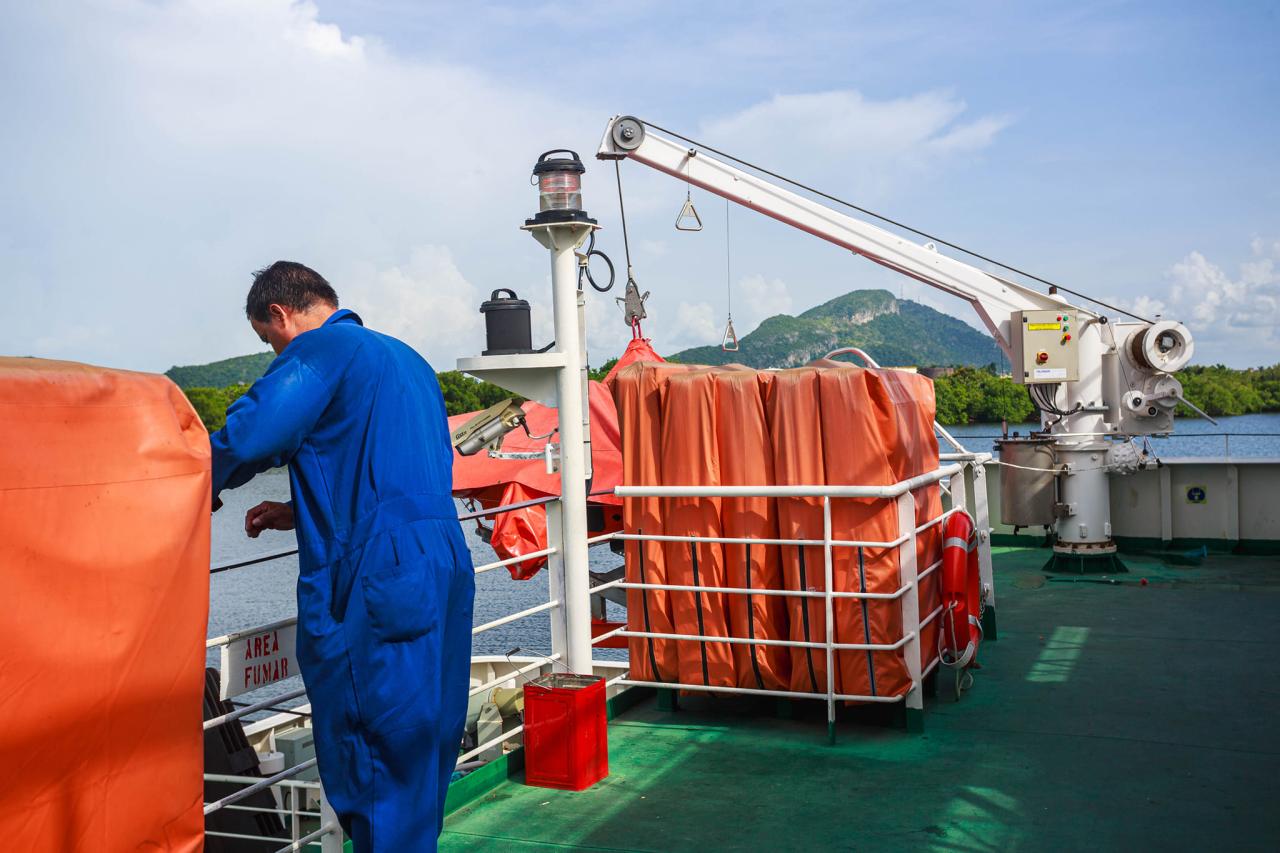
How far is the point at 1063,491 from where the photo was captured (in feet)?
29.7

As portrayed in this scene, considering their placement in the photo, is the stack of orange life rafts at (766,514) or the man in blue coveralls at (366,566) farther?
the stack of orange life rafts at (766,514)

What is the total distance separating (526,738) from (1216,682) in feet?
11.8

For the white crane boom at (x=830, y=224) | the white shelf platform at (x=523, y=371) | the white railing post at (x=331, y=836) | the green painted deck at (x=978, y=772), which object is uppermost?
the white crane boom at (x=830, y=224)

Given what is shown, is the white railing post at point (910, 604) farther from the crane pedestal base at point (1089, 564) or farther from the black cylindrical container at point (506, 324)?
the crane pedestal base at point (1089, 564)

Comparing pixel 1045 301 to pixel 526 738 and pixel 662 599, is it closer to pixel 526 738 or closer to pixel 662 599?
pixel 662 599

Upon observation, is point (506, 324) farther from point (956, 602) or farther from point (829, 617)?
point (956, 602)

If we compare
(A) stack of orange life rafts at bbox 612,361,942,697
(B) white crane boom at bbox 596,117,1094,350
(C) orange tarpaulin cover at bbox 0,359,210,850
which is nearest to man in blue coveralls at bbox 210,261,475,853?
(C) orange tarpaulin cover at bbox 0,359,210,850

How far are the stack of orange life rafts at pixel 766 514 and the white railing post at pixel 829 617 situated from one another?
0.11 meters

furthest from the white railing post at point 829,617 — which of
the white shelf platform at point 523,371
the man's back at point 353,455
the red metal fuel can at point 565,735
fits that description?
the man's back at point 353,455

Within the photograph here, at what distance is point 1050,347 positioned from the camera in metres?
9.11

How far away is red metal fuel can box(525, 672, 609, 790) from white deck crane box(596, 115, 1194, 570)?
594 cm

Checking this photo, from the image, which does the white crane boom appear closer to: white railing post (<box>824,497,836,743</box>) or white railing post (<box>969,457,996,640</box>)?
white railing post (<box>969,457,996,640</box>)

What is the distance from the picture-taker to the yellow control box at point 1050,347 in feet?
29.7

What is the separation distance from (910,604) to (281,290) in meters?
3.12
